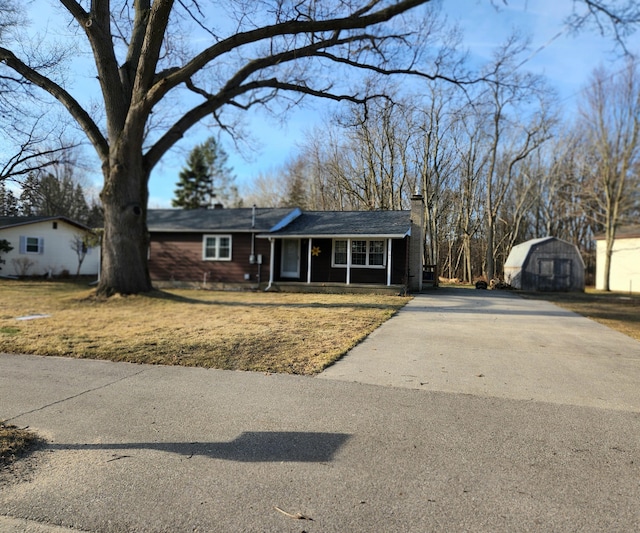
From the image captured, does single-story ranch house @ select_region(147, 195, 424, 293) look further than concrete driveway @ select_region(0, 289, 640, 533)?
Yes

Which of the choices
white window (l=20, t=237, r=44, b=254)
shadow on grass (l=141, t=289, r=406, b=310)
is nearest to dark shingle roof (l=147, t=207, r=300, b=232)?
shadow on grass (l=141, t=289, r=406, b=310)

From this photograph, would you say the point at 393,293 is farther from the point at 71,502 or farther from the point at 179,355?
the point at 71,502

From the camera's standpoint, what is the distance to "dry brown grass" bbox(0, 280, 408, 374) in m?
6.62

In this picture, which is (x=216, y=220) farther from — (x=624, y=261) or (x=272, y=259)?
(x=624, y=261)

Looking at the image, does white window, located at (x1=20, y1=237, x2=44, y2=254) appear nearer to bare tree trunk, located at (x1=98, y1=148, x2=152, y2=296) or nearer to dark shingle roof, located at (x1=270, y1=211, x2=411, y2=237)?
bare tree trunk, located at (x1=98, y1=148, x2=152, y2=296)

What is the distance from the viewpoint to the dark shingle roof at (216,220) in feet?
69.7

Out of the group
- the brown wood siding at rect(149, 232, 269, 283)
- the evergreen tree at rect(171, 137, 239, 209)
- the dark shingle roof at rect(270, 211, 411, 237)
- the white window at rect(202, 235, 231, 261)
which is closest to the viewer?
the dark shingle roof at rect(270, 211, 411, 237)

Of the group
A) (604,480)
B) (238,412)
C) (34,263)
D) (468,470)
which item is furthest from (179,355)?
(34,263)

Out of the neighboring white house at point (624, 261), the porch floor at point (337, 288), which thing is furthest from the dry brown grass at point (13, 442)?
the neighboring white house at point (624, 261)

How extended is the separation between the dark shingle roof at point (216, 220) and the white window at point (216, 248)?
0.49 m

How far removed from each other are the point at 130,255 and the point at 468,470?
13.1m

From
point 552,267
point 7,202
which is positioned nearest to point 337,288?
point 7,202

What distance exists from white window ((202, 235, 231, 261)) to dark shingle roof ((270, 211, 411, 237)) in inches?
105

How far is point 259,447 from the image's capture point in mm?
3535
